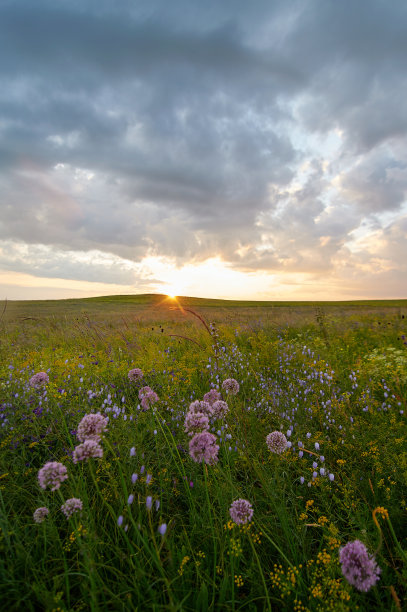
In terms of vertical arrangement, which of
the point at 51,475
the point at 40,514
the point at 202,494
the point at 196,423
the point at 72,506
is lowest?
the point at 202,494

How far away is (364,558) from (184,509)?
1.73 m

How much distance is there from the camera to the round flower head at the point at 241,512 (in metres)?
1.82

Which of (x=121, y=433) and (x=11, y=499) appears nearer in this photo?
(x=11, y=499)

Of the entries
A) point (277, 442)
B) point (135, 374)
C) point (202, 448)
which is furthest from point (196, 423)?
point (135, 374)

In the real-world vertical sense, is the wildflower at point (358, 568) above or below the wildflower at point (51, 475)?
below

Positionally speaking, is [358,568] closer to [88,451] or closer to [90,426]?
[88,451]

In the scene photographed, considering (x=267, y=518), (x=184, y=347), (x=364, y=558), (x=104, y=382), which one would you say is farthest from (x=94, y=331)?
(x=364, y=558)

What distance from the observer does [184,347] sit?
27.2ft

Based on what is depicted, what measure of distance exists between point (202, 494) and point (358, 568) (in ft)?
4.92

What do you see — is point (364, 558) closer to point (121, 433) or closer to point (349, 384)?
point (121, 433)

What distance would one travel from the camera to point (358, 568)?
1.49 metres

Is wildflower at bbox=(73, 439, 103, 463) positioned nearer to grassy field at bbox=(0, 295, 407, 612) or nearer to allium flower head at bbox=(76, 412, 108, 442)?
grassy field at bbox=(0, 295, 407, 612)

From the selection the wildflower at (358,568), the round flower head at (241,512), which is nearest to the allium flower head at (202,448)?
the round flower head at (241,512)

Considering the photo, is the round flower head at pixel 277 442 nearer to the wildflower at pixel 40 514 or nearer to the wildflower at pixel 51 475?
the wildflower at pixel 51 475
